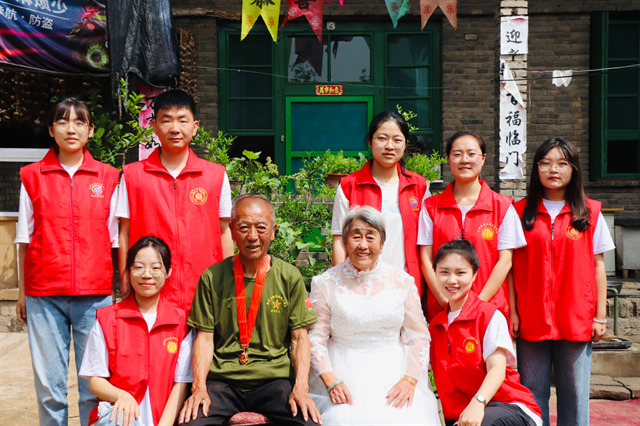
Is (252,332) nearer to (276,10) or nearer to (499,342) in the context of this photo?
(499,342)

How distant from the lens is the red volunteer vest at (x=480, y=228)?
3.37m

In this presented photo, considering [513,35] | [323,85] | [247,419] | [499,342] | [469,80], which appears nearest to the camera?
[247,419]

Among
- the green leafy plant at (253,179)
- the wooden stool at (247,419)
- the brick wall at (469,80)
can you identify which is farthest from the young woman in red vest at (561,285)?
the brick wall at (469,80)

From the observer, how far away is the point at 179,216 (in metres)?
3.30

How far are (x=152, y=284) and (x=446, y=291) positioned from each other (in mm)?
1511

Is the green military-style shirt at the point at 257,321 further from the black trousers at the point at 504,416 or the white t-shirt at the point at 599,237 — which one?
the white t-shirt at the point at 599,237

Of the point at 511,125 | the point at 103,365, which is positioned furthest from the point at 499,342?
the point at 511,125

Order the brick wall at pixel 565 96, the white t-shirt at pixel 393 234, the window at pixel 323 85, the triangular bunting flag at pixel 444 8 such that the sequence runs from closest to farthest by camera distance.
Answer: the white t-shirt at pixel 393 234 → the triangular bunting flag at pixel 444 8 → the brick wall at pixel 565 96 → the window at pixel 323 85

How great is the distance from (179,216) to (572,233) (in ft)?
7.10

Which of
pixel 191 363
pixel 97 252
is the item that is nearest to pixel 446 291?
pixel 191 363

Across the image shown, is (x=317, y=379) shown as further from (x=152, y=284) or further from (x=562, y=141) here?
(x=562, y=141)

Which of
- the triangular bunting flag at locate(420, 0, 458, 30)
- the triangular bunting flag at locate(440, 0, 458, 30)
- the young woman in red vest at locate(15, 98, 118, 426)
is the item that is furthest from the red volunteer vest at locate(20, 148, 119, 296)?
the triangular bunting flag at locate(440, 0, 458, 30)

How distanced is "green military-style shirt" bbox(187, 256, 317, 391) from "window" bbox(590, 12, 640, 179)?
648cm

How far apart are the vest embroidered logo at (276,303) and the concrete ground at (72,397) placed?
7.83ft
